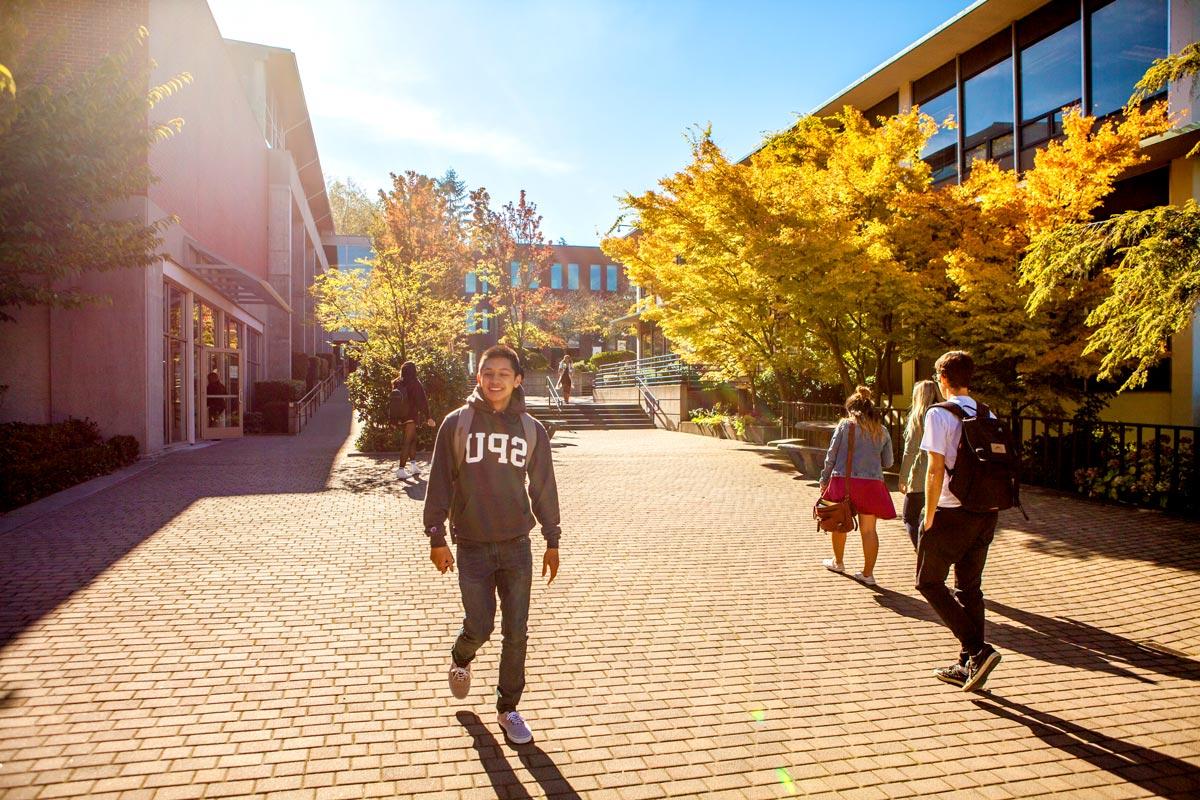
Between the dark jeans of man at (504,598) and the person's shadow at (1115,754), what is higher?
the dark jeans of man at (504,598)

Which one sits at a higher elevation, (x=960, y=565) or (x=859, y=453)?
(x=859, y=453)

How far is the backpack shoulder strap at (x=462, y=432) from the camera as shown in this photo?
380cm

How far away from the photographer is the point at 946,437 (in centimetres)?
436

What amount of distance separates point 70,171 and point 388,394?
714cm

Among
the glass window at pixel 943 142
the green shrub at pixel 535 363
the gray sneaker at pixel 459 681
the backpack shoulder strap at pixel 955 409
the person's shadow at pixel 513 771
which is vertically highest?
the glass window at pixel 943 142

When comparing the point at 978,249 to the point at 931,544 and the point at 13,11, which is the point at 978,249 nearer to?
the point at 931,544

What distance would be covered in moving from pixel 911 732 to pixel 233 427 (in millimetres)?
20841

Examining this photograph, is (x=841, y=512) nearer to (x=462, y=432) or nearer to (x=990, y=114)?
(x=462, y=432)

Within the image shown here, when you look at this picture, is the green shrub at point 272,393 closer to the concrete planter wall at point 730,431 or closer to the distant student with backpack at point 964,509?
the concrete planter wall at point 730,431

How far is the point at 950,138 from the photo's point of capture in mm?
19781

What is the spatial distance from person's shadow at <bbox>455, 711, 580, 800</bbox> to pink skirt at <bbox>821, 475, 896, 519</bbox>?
3.95 m

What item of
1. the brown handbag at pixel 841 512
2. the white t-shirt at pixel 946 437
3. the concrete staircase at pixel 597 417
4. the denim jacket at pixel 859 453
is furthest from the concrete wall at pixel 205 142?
the white t-shirt at pixel 946 437

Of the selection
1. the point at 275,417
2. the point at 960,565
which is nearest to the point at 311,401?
the point at 275,417

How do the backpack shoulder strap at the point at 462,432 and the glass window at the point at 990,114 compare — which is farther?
the glass window at the point at 990,114
